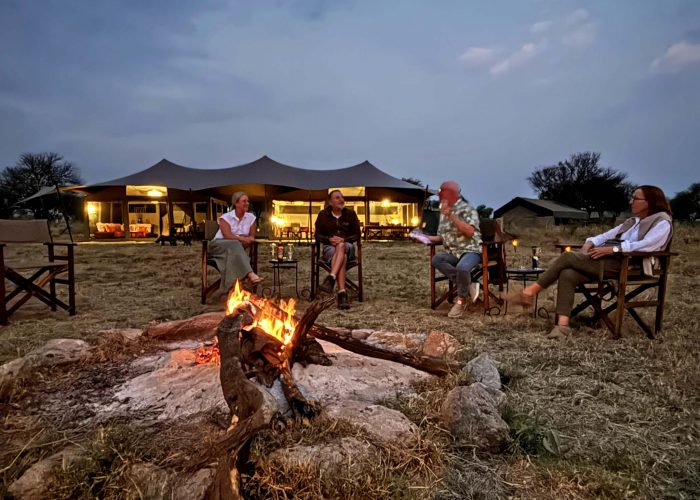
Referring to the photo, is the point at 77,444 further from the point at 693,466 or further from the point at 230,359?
the point at 693,466

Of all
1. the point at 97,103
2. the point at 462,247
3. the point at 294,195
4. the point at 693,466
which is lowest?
the point at 693,466

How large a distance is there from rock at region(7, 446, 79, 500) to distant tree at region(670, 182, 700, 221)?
3458 cm

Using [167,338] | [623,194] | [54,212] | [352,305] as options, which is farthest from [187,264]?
[623,194]

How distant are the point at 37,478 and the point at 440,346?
Answer: 1.87 meters

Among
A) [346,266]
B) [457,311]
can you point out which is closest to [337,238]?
[346,266]

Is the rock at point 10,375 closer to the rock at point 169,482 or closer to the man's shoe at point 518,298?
the rock at point 169,482

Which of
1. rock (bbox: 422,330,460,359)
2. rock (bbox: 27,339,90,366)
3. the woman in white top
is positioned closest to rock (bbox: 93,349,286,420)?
rock (bbox: 27,339,90,366)

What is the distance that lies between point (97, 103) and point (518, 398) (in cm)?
7109

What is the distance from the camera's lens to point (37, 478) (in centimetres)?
123

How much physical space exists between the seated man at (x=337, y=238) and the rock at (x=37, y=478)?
9.10 feet

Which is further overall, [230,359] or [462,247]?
[462,247]

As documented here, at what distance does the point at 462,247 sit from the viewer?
377 centimetres

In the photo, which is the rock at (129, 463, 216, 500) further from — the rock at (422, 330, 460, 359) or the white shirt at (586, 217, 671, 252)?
the white shirt at (586, 217, 671, 252)

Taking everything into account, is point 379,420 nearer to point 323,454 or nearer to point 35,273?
point 323,454
